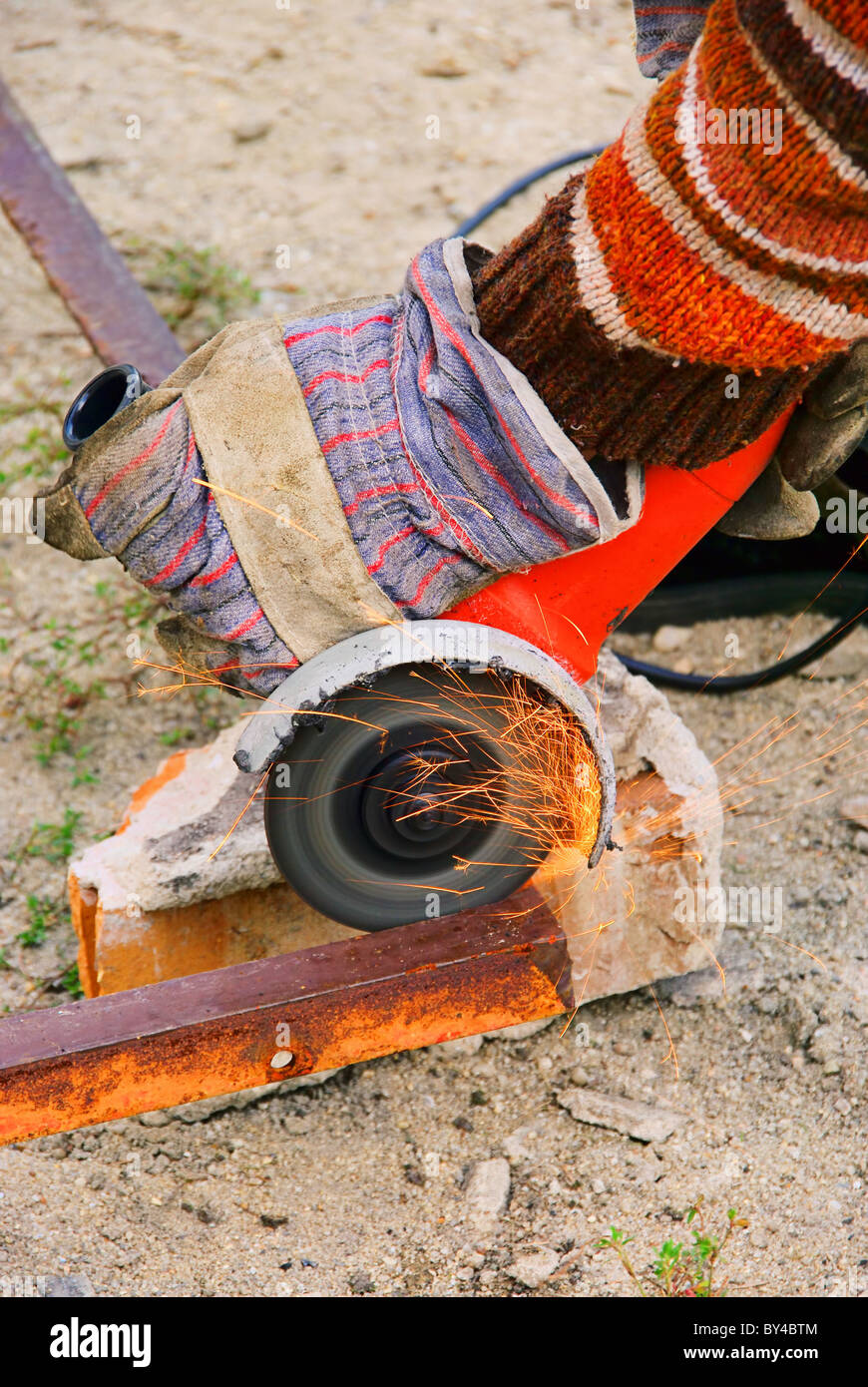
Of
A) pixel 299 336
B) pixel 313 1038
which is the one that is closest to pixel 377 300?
pixel 299 336

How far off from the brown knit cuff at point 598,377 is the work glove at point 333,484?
0.17ft

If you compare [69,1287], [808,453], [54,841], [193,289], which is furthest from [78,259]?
[69,1287]

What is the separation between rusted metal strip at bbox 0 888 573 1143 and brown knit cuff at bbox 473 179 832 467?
2.76ft

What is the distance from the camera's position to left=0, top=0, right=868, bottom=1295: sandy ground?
2.05 metres

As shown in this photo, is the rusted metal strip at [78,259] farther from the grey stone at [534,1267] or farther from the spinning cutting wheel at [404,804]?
the grey stone at [534,1267]

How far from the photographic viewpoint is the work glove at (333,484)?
1.90m

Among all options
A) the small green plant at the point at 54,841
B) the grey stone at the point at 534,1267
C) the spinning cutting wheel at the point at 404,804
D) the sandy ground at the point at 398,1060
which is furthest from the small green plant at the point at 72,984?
the grey stone at the point at 534,1267

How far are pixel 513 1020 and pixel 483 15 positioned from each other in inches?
198

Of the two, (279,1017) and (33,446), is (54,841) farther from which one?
(33,446)

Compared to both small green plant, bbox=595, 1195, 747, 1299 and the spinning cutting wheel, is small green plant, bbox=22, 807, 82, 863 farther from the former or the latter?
small green plant, bbox=595, 1195, 747, 1299

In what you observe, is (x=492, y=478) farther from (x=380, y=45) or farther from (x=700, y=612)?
(x=380, y=45)

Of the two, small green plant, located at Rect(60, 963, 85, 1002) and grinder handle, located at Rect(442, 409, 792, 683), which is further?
small green plant, located at Rect(60, 963, 85, 1002)

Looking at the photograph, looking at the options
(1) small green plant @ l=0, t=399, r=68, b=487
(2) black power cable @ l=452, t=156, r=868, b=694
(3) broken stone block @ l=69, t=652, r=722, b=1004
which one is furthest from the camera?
(1) small green plant @ l=0, t=399, r=68, b=487

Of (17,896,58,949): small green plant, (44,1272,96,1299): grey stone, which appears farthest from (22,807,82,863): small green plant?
(44,1272,96,1299): grey stone
